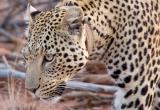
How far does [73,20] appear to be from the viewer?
20.7 feet

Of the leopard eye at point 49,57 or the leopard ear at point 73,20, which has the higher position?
the leopard ear at point 73,20

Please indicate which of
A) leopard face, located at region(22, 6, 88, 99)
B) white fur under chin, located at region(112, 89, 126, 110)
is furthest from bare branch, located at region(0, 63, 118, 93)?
leopard face, located at region(22, 6, 88, 99)

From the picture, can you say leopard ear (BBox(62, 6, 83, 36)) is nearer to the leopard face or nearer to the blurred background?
the leopard face

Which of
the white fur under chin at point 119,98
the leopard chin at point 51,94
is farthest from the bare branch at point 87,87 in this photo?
the leopard chin at point 51,94

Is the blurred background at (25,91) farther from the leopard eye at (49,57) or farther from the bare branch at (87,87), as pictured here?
the leopard eye at (49,57)

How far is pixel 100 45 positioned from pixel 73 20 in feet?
1.42

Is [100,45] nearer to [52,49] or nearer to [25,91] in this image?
[52,49]

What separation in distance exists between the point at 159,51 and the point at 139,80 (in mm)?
356

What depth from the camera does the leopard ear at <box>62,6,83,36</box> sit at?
6.29 m

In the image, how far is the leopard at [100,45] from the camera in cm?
629

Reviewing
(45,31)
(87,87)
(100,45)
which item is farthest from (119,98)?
(87,87)

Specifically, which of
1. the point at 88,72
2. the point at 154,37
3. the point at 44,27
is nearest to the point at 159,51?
the point at 154,37

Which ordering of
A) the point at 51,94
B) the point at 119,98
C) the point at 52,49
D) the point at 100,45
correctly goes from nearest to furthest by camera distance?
1. the point at 52,49
2. the point at 51,94
3. the point at 100,45
4. the point at 119,98

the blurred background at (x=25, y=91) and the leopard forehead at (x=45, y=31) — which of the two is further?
the blurred background at (x=25, y=91)
